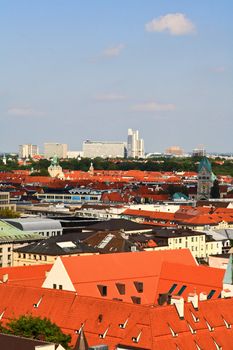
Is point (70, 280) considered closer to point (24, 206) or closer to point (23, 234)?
point (23, 234)

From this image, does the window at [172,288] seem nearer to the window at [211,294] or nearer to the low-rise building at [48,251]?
the window at [211,294]

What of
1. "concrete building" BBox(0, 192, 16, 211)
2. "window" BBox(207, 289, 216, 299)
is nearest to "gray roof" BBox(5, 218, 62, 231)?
"concrete building" BBox(0, 192, 16, 211)

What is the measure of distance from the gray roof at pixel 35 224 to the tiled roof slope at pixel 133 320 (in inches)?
1710

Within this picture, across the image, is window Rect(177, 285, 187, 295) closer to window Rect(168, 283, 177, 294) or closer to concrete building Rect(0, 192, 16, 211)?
window Rect(168, 283, 177, 294)

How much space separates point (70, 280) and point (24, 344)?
60.1 feet

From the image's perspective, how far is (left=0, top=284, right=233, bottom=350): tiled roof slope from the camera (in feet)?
165

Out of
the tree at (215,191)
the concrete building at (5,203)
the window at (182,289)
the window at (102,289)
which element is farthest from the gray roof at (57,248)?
the tree at (215,191)

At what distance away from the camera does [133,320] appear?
5122cm

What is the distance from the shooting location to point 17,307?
57.6 metres

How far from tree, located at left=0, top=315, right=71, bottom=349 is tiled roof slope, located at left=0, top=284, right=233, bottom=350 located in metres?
2.97

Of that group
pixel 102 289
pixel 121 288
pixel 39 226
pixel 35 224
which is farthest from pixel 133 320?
pixel 39 226

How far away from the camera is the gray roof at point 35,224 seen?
101188 millimetres

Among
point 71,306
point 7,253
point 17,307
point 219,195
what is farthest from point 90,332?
point 219,195

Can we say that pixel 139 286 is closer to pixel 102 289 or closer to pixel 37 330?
pixel 102 289
